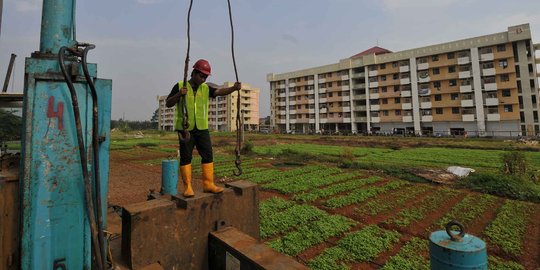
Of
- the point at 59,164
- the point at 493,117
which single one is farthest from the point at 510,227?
the point at 493,117

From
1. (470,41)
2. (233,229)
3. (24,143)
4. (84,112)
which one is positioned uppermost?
(470,41)

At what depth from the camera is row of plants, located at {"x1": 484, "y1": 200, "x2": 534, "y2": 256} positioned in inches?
201

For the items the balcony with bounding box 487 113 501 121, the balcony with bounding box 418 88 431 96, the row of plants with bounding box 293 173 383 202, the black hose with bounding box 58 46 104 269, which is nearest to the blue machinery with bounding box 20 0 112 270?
the black hose with bounding box 58 46 104 269

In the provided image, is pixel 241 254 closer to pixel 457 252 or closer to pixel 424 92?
pixel 457 252

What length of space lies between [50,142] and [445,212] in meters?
8.75

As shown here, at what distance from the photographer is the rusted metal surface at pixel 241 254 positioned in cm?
233

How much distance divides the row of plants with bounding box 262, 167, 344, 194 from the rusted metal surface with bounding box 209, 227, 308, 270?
607cm

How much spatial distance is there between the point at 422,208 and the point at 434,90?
1867 inches

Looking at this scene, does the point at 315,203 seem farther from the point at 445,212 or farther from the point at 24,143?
the point at 24,143

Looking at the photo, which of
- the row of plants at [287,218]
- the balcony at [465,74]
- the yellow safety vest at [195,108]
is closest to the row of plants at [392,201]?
the row of plants at [287,218]

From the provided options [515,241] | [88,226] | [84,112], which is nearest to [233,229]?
[88,226]

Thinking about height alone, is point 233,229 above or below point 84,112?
below

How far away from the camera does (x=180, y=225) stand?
294 cm

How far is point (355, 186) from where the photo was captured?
33.0 ft
